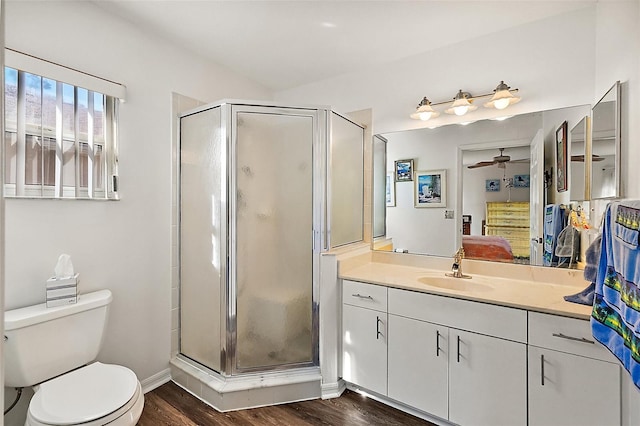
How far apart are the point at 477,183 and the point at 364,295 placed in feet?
3.61

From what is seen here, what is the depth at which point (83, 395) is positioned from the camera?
1422 mm

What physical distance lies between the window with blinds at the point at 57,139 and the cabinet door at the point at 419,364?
6.34 ft

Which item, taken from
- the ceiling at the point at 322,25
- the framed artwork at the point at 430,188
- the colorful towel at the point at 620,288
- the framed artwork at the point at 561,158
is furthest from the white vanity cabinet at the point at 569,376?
the ceiling at the point at 322,25

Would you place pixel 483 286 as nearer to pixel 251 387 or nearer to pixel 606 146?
pixel 606 146

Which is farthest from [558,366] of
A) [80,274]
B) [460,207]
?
[80,274]

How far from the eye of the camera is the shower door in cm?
206

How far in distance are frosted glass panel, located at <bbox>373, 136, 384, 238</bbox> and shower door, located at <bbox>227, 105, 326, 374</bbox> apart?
24.4 inches

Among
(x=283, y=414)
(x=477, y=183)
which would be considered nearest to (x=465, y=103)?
(x=477, y=183)

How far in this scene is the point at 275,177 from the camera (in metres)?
2.12

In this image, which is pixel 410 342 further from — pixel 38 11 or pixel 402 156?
pixel 38 11

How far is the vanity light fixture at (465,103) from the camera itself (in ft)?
6.68

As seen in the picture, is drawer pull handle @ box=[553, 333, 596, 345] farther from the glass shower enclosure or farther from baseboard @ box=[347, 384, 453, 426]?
the glass shower enclosure

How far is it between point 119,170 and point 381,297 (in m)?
1.80

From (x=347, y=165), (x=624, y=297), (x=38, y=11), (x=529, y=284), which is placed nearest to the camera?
(x=624, y=297)
